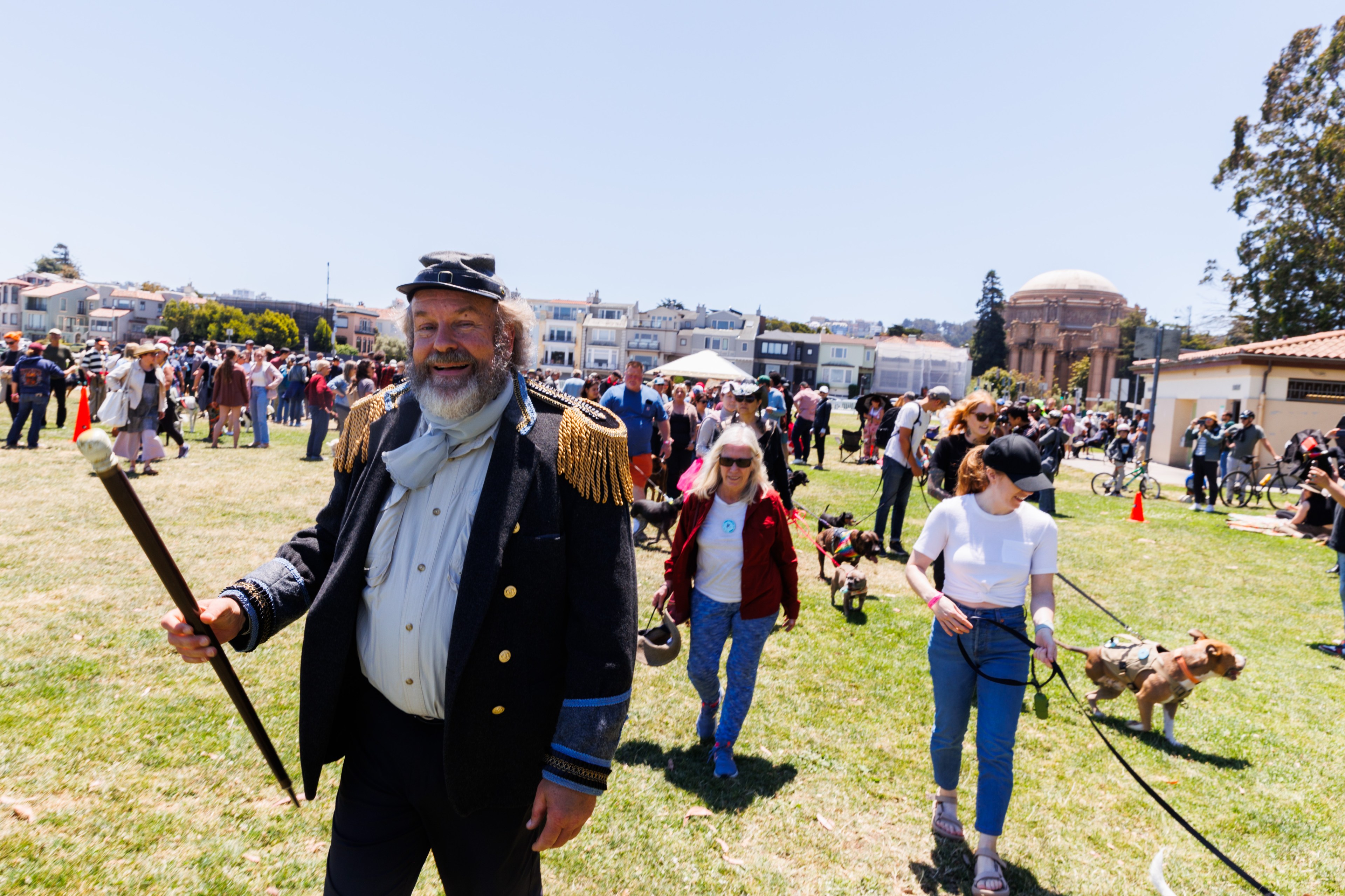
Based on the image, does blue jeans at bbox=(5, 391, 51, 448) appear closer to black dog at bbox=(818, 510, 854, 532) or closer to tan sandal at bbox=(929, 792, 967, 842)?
black dog at bbox=(818, 510, 854, 532)

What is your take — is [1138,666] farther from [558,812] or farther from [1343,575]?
[558,812]

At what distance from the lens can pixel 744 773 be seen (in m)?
4.47

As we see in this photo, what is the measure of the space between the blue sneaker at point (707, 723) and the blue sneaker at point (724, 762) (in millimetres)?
309

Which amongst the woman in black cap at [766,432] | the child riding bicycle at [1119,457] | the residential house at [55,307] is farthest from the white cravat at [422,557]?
the residential house at [55,307]

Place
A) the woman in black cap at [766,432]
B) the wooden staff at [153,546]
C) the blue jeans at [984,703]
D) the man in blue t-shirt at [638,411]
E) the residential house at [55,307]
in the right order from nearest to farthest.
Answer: the wooden staff at [153,546]
the blue jeans at [984,703]
the woman in black cap at [766,432]
the man in blue t-shirt at [638,411]
the residential house at [55,307]

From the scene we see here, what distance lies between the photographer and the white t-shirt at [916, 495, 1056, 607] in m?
3.73

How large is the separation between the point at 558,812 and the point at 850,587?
19.0ft

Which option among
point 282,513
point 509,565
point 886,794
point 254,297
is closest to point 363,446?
point 509,565

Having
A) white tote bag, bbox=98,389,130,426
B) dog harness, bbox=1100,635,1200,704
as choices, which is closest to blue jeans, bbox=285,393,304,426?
white tote bag, bbox=98,389,130,426

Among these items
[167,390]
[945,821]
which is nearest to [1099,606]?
[945,821]

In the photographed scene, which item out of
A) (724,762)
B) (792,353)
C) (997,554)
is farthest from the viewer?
(792,353)

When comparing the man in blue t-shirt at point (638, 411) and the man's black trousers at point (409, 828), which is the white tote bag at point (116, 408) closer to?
the man in blue t-shirt at point (638, 411)

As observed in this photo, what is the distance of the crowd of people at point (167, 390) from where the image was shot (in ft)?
37.8

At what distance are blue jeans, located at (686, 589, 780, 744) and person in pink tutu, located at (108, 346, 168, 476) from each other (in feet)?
33.6
